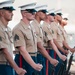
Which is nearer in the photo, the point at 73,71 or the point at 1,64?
the point at 1,64

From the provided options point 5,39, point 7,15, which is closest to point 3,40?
point 5,39

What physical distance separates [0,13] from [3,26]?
0.15 m

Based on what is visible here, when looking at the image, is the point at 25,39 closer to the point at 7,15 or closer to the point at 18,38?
the point at 18,38

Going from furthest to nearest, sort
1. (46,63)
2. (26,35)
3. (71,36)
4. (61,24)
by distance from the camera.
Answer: (71,36) → (61,24) → (46,63) → (26,35)

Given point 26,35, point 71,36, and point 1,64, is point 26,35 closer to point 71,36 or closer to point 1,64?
point 1,64

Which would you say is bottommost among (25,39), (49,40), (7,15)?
(49,40)

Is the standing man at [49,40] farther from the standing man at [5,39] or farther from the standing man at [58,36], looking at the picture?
the standing man at [5,39]

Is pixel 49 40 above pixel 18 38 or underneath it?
underneath

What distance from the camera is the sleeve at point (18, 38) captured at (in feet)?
13.7

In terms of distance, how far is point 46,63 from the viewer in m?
5.49

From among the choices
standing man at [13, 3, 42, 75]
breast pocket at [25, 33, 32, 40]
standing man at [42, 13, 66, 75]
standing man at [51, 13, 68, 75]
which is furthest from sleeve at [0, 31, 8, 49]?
standing man at [51, 13, 68, 75]

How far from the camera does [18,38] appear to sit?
4223 millimetres

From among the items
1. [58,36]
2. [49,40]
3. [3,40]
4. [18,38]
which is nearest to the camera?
[3,40]

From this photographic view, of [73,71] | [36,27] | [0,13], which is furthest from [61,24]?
[0,13]
